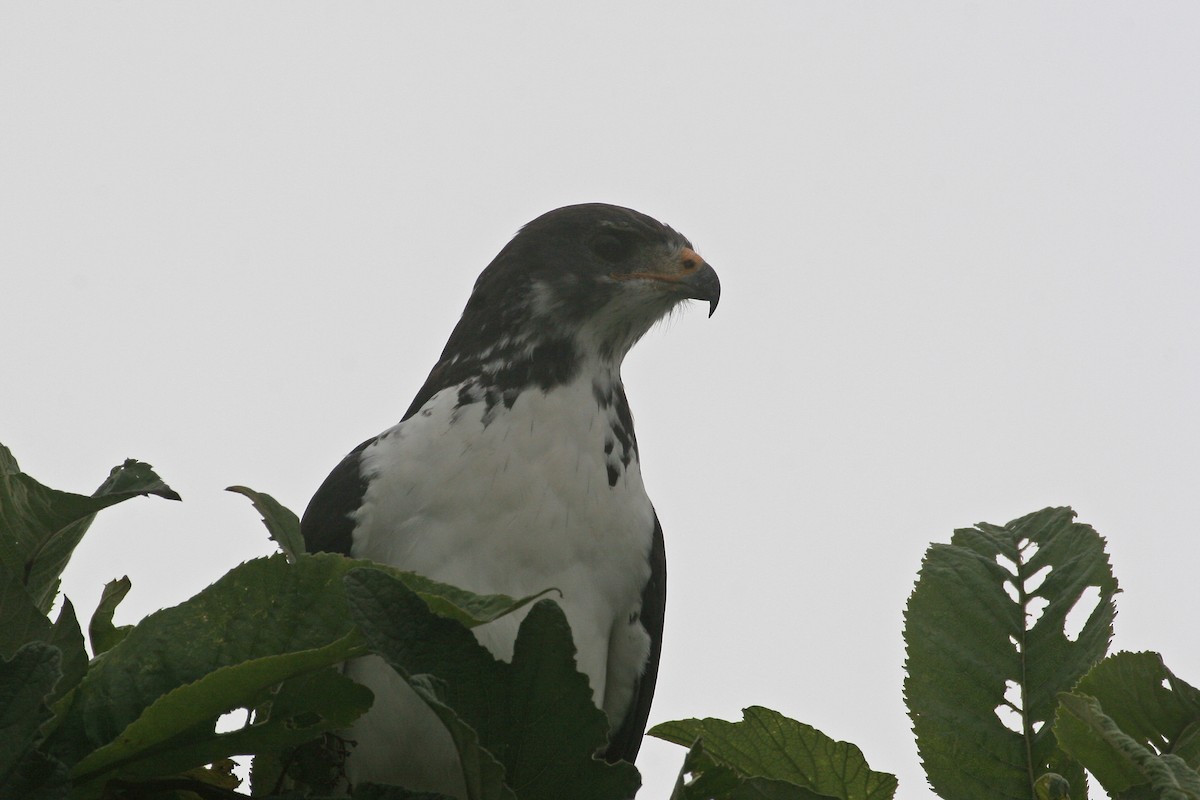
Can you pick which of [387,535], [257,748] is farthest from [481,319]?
[257,748]

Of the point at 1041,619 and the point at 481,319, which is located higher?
the point at 481,319

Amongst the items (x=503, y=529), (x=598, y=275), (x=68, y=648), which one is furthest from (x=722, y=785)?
(x=598, y=275)

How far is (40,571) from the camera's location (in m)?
2.53

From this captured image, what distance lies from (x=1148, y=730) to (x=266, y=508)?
1585mm

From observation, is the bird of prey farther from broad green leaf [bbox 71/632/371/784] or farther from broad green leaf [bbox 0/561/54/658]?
broad green leaf [bbox 0/561/54/658]

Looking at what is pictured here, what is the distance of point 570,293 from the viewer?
622 cm

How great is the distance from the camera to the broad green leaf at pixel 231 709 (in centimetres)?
208

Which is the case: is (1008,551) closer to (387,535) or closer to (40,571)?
(40,571)

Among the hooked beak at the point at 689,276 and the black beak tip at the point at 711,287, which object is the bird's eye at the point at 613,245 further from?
the black beak tip at the point at 711,287

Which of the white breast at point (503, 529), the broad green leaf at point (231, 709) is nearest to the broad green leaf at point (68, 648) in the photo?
the broad green leaf at point (231, 709)

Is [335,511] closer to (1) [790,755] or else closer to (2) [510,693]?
(1) [790,755]

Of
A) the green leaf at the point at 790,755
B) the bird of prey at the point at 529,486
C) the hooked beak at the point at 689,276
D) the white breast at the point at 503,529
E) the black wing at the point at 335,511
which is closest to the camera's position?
the green leaf at the point at 790,755

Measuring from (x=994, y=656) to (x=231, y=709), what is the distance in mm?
1490

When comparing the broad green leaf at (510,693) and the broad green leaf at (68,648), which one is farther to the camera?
the broad green leaf at (68,648)
